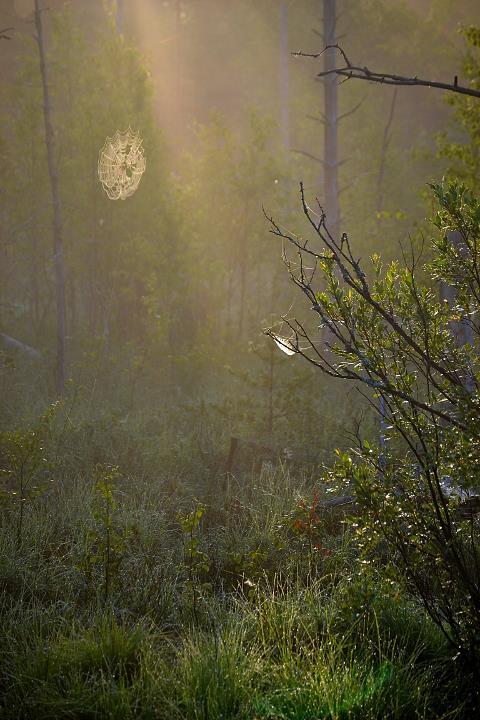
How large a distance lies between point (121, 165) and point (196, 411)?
592 centimetres

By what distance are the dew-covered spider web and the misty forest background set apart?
39 cm

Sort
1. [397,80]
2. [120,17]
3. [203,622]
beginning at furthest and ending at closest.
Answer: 1. [120,17]
2. [203,622]
3. [397,80]

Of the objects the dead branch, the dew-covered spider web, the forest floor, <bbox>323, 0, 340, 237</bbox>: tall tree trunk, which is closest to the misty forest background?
the forest floor

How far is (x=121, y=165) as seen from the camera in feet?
46.3

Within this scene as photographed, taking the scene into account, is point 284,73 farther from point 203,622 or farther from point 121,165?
point 203,622

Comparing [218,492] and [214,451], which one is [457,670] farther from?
[214,451]

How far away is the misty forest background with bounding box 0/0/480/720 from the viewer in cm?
366

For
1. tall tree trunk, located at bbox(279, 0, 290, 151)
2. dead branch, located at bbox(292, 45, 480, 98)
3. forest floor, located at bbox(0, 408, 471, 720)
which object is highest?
tall tree trunk, located at bbox(279, 0, 290, 151)

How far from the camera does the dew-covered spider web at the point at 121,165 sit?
47.1ft

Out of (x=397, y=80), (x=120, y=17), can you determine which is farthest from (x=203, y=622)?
(x=120, y=17)

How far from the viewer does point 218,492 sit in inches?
295

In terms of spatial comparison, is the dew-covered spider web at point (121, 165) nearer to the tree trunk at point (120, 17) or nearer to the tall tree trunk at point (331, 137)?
the tall tree trunk at point (331, 137)

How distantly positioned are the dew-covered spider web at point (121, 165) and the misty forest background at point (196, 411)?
1.27 ft

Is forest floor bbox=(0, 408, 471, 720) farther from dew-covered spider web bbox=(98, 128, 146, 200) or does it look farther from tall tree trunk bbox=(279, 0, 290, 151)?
tall tree trunk bbox=(279, 0, 290, 151)
